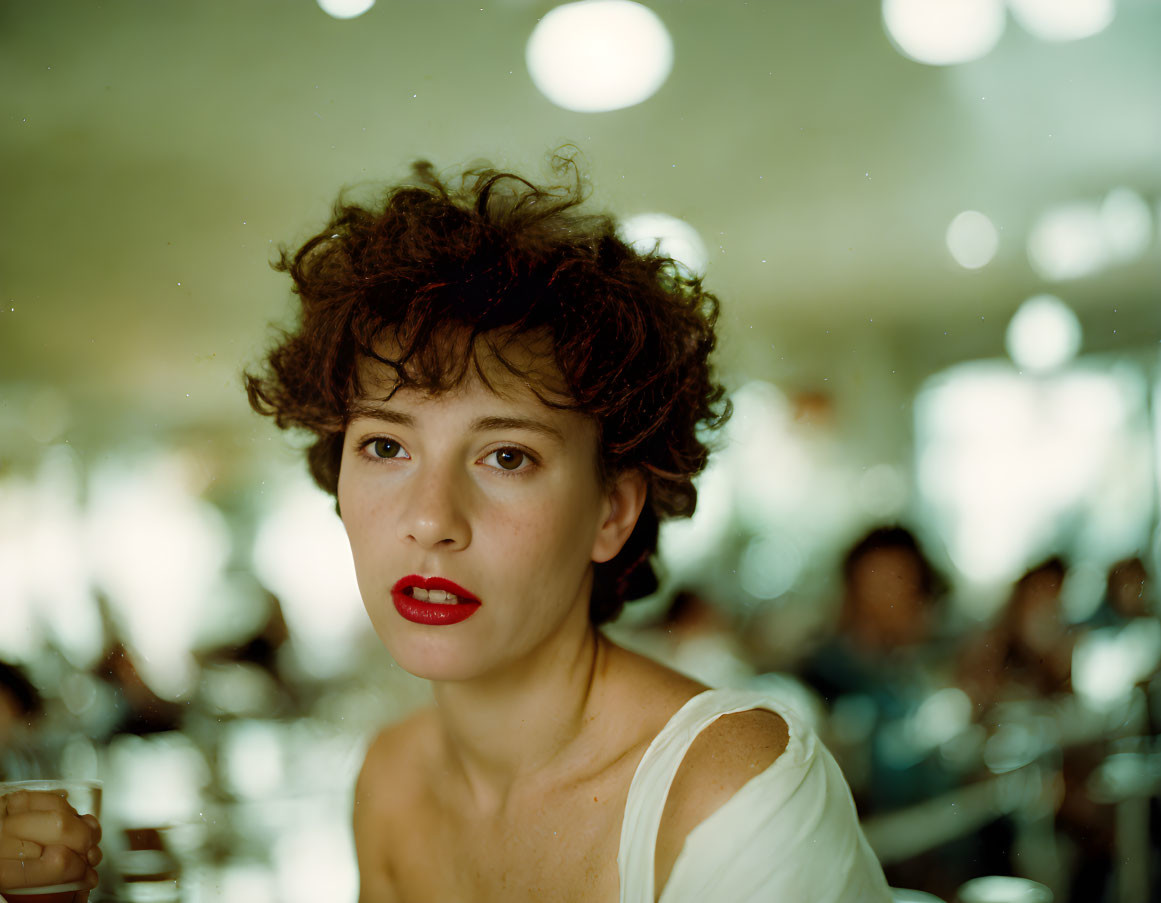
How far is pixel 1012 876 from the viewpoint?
3.82 feet

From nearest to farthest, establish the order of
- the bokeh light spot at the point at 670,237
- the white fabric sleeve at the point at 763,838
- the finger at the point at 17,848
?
the white fabric sleeve at the point at 763,838, the finger at the point at 17,848, the bokeh light spot at the point at 670,237

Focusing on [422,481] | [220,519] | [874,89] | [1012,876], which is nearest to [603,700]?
[422,481]

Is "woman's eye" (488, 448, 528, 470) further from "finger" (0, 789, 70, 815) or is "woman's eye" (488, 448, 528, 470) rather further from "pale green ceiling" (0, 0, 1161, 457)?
"finger" (0, 789, 70, 815)

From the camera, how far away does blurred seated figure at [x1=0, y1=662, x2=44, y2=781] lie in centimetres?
107

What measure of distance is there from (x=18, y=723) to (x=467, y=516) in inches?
28.0

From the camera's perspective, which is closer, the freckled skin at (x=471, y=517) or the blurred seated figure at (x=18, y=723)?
the freckled skin at (x=471, y=517)

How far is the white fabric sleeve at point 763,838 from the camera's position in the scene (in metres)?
0.75

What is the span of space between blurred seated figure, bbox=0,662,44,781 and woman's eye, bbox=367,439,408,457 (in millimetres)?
Answer: 595

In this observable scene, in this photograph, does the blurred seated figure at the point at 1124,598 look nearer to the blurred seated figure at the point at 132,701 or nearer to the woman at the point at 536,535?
the woman at the point at 536,535

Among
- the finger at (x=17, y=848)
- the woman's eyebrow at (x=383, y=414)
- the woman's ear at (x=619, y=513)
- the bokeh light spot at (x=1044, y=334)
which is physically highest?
the bokeh light spot at (x=1044, y=334)

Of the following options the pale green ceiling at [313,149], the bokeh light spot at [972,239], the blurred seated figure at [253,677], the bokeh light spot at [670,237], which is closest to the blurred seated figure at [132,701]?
the blurred seated figure at [253,677]

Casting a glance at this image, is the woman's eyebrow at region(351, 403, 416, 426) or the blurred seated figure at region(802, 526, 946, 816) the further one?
the blurred seated figure at region(802, 526, 946, 816)

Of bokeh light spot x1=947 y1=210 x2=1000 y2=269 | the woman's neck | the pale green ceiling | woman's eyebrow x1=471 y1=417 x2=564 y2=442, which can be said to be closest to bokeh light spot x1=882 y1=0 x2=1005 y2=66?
the pale green ceiling

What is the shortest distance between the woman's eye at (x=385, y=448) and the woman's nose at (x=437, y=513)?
0.05 m
